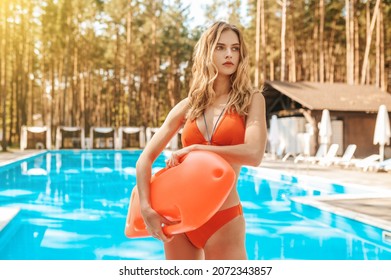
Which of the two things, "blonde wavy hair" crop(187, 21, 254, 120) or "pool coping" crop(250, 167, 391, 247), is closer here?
"blonde wavy hair" crop(187, 21, 254, 120)

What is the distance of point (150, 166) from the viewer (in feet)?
5.29

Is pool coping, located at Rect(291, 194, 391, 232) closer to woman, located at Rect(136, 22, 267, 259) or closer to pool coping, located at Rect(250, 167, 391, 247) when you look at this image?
pool coping, located at Rect(250, 167, 391, 247)

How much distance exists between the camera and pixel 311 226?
713 centimetres

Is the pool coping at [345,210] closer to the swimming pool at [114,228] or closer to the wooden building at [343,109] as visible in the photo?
the swimming pool at [114,228]

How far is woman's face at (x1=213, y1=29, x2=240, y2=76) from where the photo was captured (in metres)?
1.60

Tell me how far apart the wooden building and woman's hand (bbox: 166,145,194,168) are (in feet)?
63.0

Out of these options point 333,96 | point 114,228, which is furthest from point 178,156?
point 333,96

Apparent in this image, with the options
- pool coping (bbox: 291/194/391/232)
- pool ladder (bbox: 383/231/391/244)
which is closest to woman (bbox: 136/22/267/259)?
pool ladder (bbox: 383/231/391/244)

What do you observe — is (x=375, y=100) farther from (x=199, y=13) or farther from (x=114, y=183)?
(x=199, y=13)

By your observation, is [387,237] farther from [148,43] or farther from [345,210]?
[148,43]

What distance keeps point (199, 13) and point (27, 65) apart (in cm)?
1529

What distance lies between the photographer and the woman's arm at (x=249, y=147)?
1490 millimetres

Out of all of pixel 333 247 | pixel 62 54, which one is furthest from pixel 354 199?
pixel 62 54

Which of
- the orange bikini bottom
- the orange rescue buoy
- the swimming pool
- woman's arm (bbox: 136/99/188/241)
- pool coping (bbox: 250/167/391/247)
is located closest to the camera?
the orange rescue buoy
